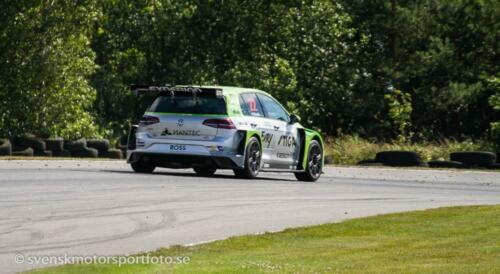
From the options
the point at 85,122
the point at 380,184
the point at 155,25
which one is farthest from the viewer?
the point at 155,25

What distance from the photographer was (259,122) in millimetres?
22328

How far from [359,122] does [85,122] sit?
16768 millimetres

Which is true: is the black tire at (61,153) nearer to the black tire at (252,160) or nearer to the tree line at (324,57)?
the black tire at (252,160)

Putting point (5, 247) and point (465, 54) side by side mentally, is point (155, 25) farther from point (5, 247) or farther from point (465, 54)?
point (5, 247)

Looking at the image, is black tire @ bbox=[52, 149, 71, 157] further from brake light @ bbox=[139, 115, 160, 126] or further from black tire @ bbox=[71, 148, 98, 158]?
brake light @ bbox=[139, 115, 160, 126]

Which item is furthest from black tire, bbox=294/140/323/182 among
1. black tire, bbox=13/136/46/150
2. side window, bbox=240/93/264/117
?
black tire, bbox=13/136/46/150

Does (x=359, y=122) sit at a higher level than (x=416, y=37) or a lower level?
lower

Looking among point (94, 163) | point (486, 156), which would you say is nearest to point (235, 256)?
point (94, 163)

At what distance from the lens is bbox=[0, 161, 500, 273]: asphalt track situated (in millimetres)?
11500

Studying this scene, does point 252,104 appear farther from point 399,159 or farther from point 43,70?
point 43,70

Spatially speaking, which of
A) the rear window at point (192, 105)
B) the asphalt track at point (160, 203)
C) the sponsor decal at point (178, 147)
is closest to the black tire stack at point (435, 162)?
the asphalt track at point (160, 203)

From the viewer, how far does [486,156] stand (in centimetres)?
3269

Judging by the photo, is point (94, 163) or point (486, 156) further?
point (486, 156)

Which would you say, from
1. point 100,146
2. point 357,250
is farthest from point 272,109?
point 357,250
